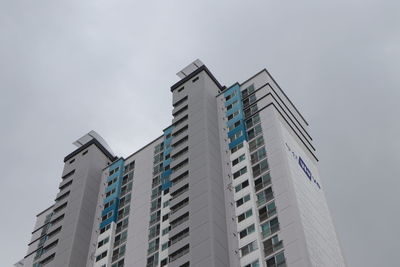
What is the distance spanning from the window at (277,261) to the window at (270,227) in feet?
12.1

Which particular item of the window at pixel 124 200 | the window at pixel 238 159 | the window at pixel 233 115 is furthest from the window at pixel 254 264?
the window at pixel 124 200

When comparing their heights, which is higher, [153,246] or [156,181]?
[156,181]

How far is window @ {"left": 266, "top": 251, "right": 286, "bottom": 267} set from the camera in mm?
68375

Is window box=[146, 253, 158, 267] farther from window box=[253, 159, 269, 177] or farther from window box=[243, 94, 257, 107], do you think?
window box=[243, 94, 257, 107]

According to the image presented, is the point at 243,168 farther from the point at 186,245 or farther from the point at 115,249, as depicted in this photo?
the point at 115,249

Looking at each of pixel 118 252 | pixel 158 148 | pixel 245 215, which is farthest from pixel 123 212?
pixel 245 215

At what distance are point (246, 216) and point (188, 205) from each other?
28.3 feet

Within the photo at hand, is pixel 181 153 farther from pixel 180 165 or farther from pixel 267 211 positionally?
pixel 267 211

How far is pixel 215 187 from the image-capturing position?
81.9 m

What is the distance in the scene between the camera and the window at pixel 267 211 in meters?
74.6

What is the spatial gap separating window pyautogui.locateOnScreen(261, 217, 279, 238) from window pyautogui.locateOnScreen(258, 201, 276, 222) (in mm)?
986

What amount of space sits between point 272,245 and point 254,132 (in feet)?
70.5

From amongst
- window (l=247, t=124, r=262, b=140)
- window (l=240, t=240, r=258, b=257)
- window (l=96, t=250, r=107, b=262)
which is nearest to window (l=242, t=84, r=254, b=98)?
window (l=247, t=124, r=262, b=140)

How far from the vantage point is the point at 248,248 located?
7362 cm
